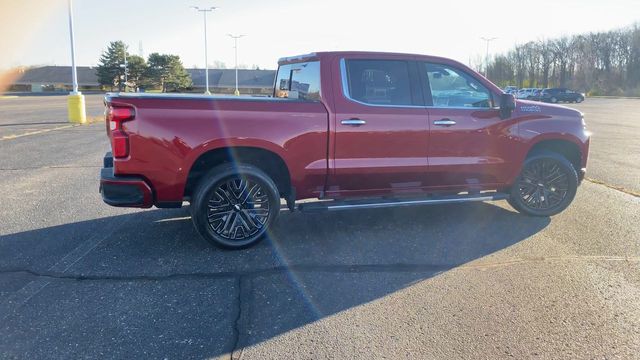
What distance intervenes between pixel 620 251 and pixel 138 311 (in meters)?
4.75

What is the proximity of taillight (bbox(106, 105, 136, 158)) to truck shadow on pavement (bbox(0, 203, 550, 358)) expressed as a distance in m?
1.07

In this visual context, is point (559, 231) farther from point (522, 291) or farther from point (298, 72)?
point (298, 72)

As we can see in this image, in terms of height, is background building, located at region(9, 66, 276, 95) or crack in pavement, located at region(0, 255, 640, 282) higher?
background building, located at region(9, 66, 276, 95)

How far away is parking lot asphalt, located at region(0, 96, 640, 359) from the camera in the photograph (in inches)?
129

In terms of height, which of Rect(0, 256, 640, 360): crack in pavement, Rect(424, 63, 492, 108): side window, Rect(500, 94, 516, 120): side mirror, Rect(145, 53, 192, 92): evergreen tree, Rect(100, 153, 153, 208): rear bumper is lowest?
Rect(0, 256, 640, 360): crack in pavement

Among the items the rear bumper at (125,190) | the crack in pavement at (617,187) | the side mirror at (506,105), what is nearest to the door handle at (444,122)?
the side mirror at (506,105)

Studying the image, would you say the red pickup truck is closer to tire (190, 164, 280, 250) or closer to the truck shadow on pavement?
tire (190, 164, 280, 250)

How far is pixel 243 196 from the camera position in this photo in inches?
201

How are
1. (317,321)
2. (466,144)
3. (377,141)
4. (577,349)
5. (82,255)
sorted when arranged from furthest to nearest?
1. (466,144)
2. (377,141)
3. (82,255)
4. (317,321)
5. (577,349)

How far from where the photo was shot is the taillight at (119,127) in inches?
177

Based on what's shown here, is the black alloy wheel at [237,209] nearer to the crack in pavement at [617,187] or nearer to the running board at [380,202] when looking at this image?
the running board at [380,202]

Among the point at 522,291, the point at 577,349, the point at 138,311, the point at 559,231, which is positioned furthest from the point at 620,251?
the point at 138,311

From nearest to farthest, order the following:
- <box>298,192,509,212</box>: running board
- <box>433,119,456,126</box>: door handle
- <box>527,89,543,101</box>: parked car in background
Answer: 1. <box>298,192,509,212</box>: running board
2. <box>433,119,456,126</box>: door handle
3. <box>527,89,543,101</box>: parked car in background

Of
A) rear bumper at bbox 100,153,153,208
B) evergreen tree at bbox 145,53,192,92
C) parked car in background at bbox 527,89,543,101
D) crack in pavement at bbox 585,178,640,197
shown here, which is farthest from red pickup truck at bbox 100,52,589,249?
parked car in background at bbox 527,89,543,101
